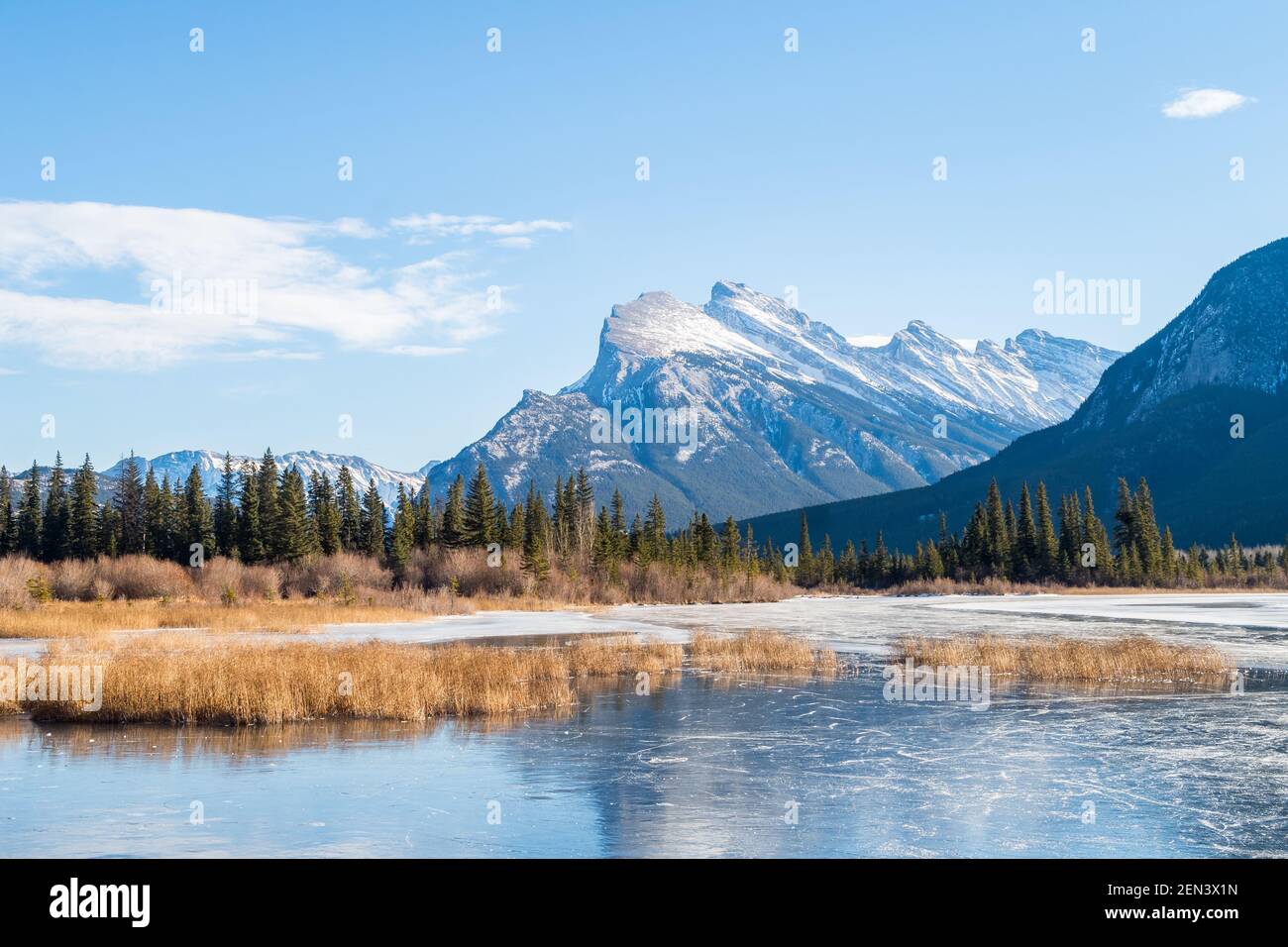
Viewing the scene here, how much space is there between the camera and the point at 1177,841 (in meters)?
15.4

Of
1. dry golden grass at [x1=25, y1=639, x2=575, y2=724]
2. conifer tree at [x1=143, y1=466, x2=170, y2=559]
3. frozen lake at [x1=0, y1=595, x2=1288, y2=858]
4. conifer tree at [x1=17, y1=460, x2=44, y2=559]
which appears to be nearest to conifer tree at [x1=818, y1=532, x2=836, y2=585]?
conifer tree at [x1=143, y1=466, x2=170, y2=559]

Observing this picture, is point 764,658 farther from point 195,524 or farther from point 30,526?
point 30,526

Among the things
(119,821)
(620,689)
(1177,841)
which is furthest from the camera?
(620,689)

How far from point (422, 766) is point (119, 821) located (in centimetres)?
604

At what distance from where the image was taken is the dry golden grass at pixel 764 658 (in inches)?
1553

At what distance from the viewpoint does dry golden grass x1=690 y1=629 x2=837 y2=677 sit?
1553 inches

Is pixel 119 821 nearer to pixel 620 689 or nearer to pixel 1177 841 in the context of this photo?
pixel 1177 841

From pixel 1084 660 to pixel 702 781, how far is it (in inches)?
850

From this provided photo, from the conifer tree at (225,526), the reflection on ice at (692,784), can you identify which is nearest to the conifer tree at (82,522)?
the conifer tree at (225,526)

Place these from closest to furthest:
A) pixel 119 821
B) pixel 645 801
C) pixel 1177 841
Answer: pixel 1177 841, pixel 119 821, pixel 645 801

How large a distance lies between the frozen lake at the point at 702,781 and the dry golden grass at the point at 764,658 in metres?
7.35

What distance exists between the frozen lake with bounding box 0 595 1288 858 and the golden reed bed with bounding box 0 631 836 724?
102cm

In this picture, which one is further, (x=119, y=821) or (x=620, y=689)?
(x=620, y=689)
